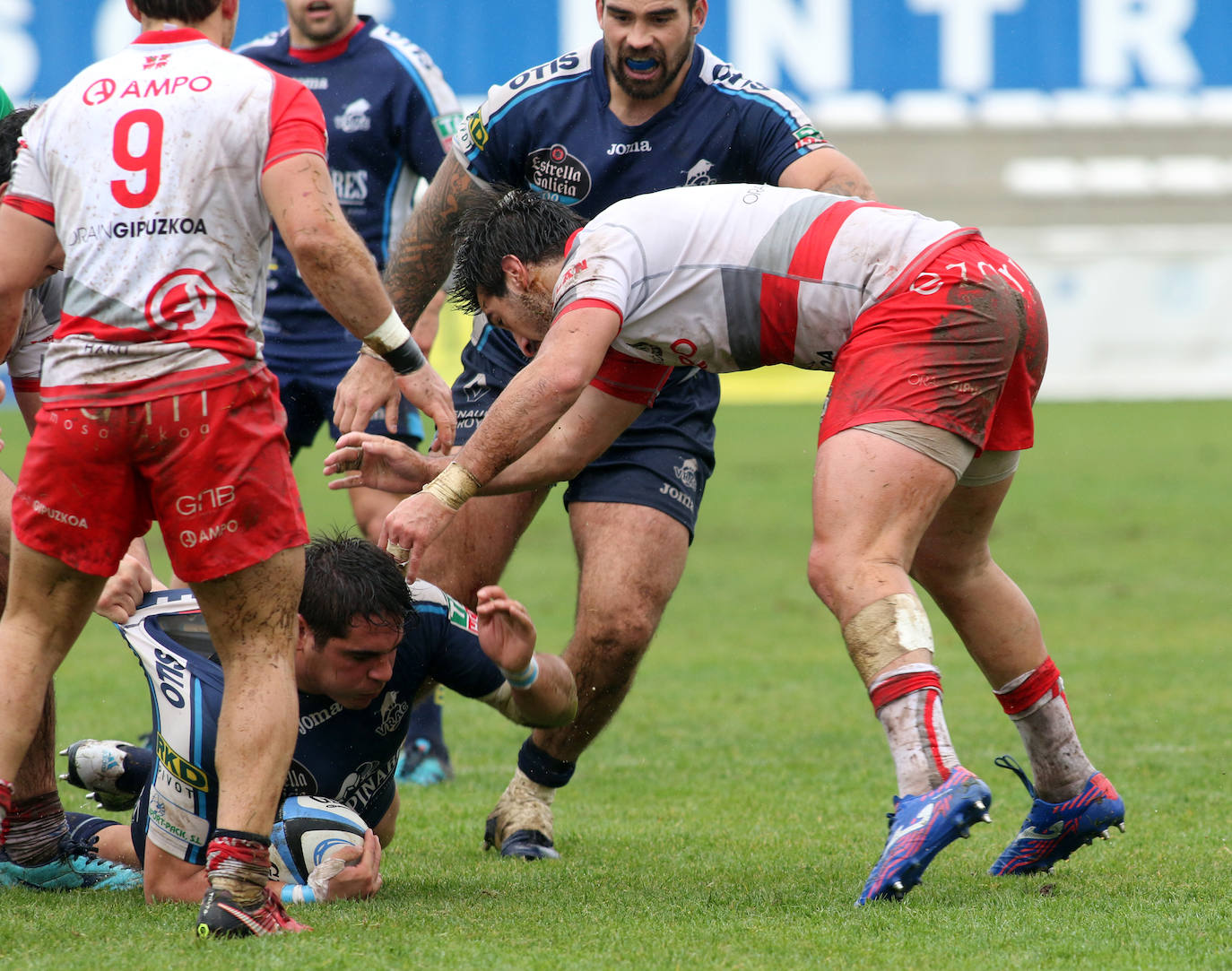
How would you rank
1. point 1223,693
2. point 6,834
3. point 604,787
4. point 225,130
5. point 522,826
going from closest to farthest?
point 225,130 → point 6,834 → point 522,826 → point 604,787 → point 1223,693

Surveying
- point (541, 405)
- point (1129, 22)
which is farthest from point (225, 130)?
point (1129, 22)

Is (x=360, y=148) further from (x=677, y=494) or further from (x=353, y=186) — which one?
(x=677, y=494)

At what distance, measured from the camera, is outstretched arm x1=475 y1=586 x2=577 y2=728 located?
3920 millimetres

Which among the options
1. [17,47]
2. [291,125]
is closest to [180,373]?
[291,125]

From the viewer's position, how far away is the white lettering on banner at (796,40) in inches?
1185

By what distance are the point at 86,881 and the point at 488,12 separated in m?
28.1

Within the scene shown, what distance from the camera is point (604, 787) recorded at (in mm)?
5824

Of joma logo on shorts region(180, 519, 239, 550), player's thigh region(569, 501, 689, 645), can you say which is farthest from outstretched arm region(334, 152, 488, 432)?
joma logo on shorts region(180, 519, 239, 550)

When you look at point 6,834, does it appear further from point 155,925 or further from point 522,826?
point 522,826

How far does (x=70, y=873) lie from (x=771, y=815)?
7.10 ft

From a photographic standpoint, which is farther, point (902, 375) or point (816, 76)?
point (816, 76)

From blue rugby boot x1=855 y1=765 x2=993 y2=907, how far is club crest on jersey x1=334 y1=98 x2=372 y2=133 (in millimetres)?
3949

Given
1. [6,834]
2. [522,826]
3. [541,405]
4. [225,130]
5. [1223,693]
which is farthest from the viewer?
[1223,693]

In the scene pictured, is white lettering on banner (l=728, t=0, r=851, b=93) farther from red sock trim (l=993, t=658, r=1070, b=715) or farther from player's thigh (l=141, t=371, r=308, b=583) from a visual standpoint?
player's thigh (l=141, t=371, r=308, b=583)
